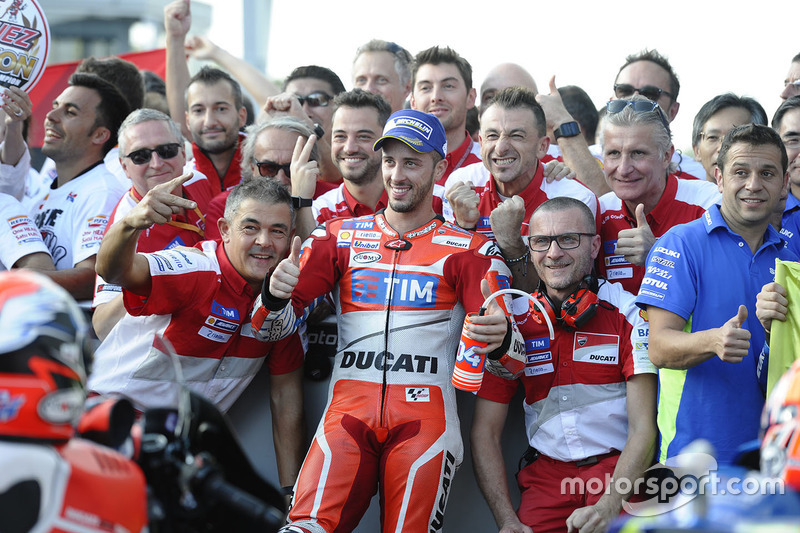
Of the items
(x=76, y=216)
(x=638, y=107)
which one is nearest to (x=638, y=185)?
(x=638, y=107)

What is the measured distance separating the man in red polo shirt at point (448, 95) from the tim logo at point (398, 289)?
5.93ft

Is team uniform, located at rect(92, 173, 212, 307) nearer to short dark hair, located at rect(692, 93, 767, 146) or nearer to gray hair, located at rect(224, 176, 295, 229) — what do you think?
gray hair, located at rect(224, 176, 295, 229)

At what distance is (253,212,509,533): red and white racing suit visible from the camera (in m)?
3.93

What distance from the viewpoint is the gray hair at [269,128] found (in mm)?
5340

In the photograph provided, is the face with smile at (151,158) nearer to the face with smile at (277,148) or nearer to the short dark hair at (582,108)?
the face with smile at (277,148)

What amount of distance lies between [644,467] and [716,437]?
1.29 ft

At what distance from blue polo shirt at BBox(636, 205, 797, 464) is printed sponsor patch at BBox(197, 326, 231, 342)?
2.10 metres

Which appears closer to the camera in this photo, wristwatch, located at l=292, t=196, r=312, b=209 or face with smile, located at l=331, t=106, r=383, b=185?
wristwatch, located at l=292, t=196, r=312, b=209

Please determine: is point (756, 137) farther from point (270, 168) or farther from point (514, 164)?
point (270, 168)

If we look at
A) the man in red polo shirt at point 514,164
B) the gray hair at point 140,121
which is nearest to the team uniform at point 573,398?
the man in red polo shirt at point 514,164

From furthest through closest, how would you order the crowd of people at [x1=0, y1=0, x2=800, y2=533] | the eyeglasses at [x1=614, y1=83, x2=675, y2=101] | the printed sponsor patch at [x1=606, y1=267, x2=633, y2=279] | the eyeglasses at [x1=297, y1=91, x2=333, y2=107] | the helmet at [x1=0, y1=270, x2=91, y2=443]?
the eyeglasses at [x1=297, y1=91, x2=333, y2=107] → the eyeglasses at [x1=614, y1=83, x2=675, y2=101] → the printed sponsor patch at [x1=606, y1=267, x2=633, y2=279] → the crowd of people at [x1=0, y1=0, x2=800, y2=533] → the helmet at [x1=0, y1=270, x2=91, y2=443]

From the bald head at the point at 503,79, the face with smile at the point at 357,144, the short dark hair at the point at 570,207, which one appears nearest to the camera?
the short dark hair at the point at 570,207

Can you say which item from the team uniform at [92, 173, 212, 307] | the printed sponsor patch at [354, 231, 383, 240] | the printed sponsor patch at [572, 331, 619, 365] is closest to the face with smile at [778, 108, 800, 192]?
the printed sponsor patch at [572, 331, 619, 365]

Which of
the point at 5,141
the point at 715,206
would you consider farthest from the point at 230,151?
the point at 715,206
